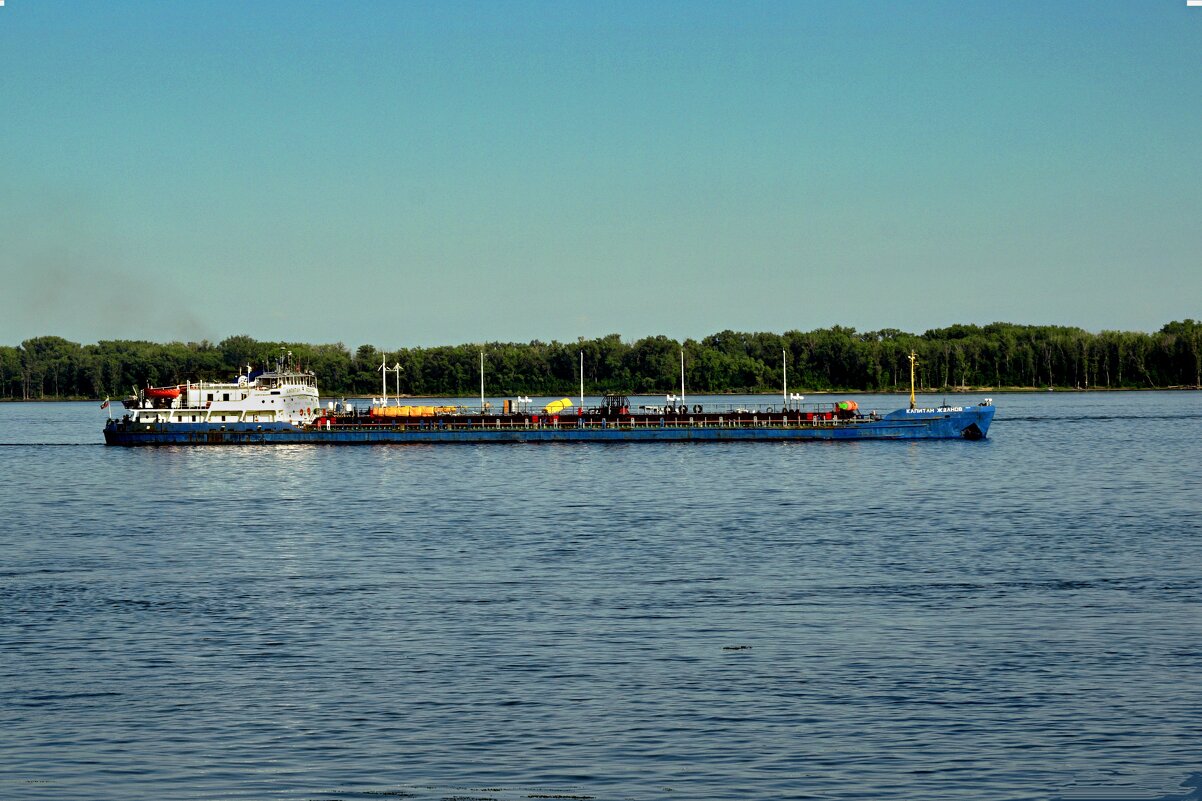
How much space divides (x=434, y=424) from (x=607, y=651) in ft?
359

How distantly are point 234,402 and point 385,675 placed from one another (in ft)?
370

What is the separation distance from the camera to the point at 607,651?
3728 cm

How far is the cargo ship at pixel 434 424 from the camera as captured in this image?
14012 centimetres

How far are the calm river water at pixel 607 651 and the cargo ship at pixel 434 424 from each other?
191ft

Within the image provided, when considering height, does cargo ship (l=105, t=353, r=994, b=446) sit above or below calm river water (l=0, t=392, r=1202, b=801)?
above

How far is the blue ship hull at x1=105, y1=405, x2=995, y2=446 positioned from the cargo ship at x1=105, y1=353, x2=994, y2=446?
103 millimetres

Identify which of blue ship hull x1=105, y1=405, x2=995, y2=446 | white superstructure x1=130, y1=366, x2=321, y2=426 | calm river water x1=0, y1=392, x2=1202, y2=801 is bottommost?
calm river water x1=0, y1=392, x2=1202, y2=801

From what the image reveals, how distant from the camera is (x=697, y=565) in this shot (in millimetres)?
54469

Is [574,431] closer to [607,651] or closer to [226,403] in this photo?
[226,403]

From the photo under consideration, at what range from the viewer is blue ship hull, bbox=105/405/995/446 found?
140m

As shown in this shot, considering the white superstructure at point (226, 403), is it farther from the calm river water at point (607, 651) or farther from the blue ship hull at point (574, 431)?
the calm river water at point (607, 651)

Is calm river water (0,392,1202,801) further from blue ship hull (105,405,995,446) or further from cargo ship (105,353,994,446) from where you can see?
cargo ship (105,353,994,446)

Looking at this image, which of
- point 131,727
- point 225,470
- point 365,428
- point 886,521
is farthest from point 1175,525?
point 365,428

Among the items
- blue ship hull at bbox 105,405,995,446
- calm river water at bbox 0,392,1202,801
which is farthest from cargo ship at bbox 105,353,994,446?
calm river water at bbox 0,392,1202,801
